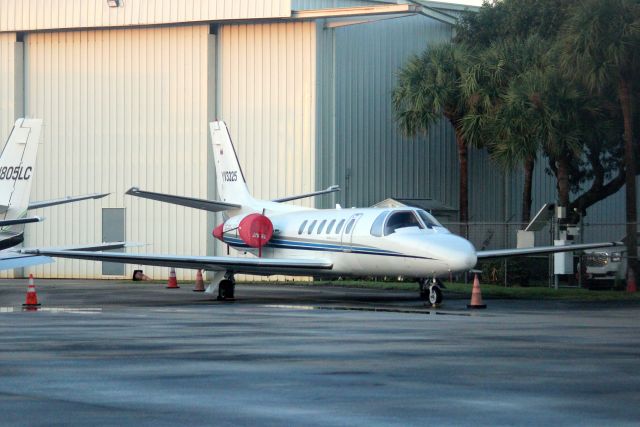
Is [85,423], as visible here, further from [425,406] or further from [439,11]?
[439,11]

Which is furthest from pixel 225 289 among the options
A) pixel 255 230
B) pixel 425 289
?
pixel 425 289

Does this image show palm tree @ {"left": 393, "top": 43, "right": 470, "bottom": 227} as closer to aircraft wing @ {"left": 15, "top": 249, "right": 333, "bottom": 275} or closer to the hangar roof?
the hangar roof

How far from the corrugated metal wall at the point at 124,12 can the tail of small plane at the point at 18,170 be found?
13.0 metres

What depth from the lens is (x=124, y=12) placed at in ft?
145

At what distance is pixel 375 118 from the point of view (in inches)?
1742

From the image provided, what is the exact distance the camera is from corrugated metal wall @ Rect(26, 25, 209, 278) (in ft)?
146

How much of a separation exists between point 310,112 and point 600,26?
36.3 feet

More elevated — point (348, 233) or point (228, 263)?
point (348, 233)

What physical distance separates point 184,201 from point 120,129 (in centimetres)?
1565

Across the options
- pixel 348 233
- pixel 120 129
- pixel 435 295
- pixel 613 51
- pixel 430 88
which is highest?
pixel 430 88

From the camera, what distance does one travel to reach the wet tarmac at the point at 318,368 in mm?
9617

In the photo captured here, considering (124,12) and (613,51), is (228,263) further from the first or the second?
(124,12)

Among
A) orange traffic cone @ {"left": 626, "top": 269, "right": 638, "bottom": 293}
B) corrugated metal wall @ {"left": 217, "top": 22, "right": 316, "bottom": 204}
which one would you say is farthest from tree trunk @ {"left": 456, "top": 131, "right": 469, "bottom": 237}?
orange traffic cone @ {"left": 626, "top": 269, "right": 638, "bottom": 293}

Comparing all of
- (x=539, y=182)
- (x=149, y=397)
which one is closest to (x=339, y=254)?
(x=149, y=397)
